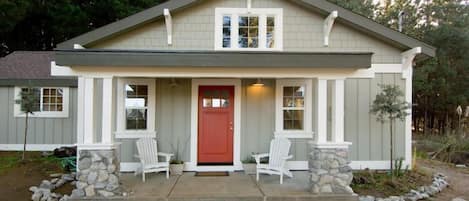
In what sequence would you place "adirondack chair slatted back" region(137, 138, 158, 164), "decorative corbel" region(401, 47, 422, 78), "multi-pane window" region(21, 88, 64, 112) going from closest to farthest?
"adirondack chair slatted back" region(137, 138, 158, 164) < "decorative corbel" region(401, 47, 422, 78) < "multi-pane window" region(21, 88, 64, 112)

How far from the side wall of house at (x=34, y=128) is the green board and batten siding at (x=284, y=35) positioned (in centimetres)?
375

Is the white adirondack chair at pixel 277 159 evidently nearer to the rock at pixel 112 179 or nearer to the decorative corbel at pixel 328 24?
the decorative corbel at pixel 328 24

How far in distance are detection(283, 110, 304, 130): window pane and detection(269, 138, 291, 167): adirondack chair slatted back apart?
0.97 meters

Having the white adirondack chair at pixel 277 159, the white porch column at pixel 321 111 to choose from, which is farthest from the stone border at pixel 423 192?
the white adirondack chair at pixel 277 159

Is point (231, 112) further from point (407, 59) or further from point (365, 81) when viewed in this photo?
point (407, 59)

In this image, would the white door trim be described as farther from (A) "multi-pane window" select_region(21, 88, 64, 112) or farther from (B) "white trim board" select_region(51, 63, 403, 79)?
(A) "multi-pane window" select_region(21, 88, 64, 112)

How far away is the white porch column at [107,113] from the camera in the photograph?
221 inches

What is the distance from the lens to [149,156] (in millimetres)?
7066

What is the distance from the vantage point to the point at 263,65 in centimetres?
558

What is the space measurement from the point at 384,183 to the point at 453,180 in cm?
222

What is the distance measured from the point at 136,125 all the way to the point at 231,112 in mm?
2073

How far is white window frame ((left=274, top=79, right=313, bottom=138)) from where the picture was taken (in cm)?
774

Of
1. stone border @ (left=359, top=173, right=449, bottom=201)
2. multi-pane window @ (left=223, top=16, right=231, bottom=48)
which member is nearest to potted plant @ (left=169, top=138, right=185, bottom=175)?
multi-pane window @ (left=223, top=16, right=231, bottom=48)

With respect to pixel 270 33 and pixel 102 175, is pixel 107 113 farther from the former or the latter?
pixel 270 33
